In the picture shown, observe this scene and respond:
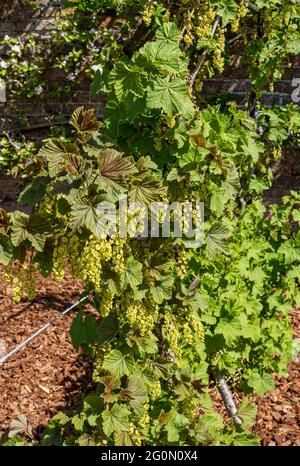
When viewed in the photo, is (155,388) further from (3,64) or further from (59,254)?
(3,64)

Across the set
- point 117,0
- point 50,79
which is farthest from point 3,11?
point 117,0

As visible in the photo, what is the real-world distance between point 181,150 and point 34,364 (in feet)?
7.55

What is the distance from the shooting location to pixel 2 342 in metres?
4.13

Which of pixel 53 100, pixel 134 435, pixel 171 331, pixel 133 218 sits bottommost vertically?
pixel 134 435

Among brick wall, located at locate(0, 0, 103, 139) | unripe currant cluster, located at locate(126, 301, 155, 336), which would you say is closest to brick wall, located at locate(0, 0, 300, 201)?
brick wall, located at locate(0, 0, 103, 139)

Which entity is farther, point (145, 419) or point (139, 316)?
point (145, 419)

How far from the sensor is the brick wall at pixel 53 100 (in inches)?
213

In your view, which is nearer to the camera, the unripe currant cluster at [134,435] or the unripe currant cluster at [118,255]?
the unripe currant cluster at [118,255]

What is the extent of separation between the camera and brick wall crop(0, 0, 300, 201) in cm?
541

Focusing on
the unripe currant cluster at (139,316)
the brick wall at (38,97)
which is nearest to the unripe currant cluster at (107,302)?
the unripe currant cluster at (139,316)

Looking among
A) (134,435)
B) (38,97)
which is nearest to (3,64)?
(38,97)

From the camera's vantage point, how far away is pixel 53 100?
5711 millimetres

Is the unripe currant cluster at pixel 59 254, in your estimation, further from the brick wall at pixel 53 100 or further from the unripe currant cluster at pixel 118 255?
the brick wall at pixel 53 100
